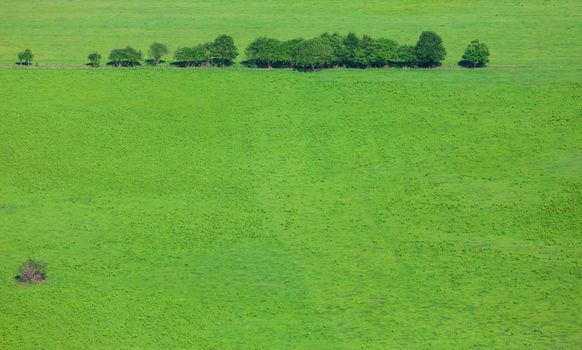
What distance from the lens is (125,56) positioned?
472ft

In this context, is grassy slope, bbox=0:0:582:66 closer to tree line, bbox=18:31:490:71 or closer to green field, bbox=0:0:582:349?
green field, bbox=0:0:582:349

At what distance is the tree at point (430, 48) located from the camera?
138 meters

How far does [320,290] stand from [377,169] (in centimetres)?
2587

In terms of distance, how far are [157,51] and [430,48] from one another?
38844 millimetres

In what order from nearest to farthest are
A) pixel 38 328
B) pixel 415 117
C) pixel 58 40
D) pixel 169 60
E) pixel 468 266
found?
pixel 38 328 → pixel 468 266 → pixel 415 117 → pixel 169 60 → pixel 58 40

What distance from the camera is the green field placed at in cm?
9144

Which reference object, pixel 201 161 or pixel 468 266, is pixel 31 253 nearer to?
pixel 201 161

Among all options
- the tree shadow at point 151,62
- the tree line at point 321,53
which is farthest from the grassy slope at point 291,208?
the tree shadow at point 151,62

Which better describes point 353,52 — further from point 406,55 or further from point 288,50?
point 288,50

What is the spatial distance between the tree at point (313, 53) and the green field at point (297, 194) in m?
2.88

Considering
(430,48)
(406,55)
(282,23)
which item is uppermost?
(282,23)

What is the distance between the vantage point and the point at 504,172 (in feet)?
378

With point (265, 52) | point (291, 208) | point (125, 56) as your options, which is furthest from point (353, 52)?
point (291, 208)

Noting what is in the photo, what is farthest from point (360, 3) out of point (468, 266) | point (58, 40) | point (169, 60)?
point (468, 266)
